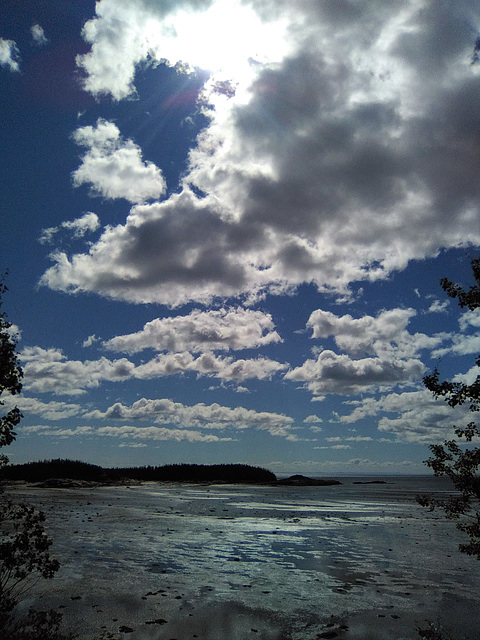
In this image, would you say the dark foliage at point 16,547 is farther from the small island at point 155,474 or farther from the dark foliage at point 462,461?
the small island at point 155,474

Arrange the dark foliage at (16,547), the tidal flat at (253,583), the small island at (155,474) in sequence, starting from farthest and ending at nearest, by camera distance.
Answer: the small island at (155,474) < the tidal flat at (253,583) < the dark foliage at (16,547)

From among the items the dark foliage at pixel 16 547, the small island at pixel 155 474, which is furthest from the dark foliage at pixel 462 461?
the small island at pixel 155 474

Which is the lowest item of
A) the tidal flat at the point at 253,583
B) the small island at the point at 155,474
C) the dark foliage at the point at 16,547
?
the small island at the point at 155,474

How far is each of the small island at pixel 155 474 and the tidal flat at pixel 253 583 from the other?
6572 cm

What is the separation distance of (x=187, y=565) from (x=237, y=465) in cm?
11078

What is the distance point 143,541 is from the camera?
69.5 ft

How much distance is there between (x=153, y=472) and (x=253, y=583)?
107921mm

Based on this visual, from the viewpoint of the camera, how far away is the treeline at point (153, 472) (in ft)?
281

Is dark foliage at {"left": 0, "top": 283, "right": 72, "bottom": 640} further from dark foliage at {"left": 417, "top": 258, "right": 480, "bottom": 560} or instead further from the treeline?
the treeline

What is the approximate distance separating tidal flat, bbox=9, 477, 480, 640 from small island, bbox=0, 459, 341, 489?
2587 inches

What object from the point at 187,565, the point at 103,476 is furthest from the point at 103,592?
the point at 103,476

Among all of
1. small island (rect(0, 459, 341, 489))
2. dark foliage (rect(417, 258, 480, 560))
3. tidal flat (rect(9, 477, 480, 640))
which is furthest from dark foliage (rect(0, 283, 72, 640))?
small island (rect(0, 459, 341, 489))

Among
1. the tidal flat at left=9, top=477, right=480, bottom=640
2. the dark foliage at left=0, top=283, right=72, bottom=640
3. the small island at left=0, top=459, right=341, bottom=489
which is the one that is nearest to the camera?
the dark foliage at left=0, top=283, right=72, bottom=640

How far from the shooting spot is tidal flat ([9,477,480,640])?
410 inches
